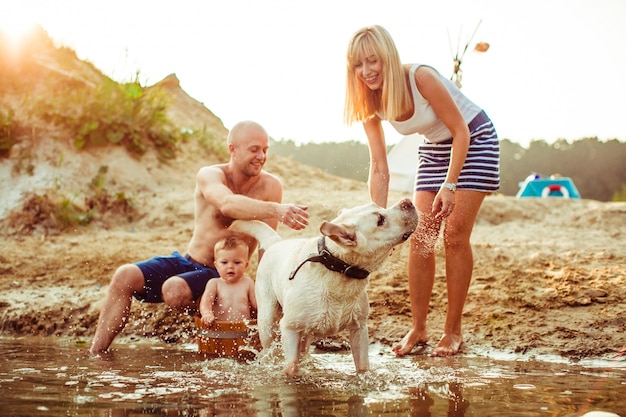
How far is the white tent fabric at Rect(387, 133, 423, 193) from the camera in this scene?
18.6 metres

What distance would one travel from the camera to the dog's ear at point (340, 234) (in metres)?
3.77

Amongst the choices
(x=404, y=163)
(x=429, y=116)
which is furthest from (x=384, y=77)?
(x=404, y=163)

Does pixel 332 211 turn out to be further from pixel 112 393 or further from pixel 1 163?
pixel 112 393

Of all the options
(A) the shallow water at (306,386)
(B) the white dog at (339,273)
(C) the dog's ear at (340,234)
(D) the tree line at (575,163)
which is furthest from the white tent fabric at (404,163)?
(D) the tree line at (575,163)

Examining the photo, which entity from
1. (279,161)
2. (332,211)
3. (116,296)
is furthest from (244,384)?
(279,161)

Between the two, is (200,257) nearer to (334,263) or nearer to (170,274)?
(170,274)

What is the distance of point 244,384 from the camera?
404cm

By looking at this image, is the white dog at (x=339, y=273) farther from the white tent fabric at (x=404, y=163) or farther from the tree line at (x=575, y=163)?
the tree line at (x=575, y=163)

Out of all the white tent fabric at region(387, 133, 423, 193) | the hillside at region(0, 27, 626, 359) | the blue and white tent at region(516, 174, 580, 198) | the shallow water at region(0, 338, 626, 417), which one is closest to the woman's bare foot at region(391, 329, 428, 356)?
the shallow water at region(0, 338, 626, 417)

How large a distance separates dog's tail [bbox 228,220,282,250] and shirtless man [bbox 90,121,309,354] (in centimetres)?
16

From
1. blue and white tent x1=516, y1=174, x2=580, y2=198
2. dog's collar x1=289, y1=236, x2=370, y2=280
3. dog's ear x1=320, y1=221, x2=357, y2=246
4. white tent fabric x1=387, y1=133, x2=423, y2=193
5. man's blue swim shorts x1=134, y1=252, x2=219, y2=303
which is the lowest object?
man's blue swim shorts x1=134, y1=252, x2=219, y2=303

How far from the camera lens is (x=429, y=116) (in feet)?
16.2

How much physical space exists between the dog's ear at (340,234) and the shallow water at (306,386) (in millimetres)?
839

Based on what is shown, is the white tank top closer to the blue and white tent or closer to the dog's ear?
the dog's ear
